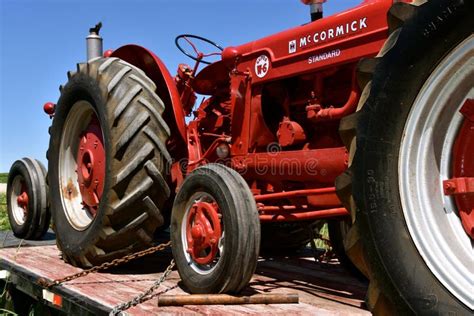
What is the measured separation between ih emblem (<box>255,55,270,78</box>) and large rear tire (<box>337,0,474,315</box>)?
1496 mm

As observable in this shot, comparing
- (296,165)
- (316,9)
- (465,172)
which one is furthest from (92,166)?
(465,172)

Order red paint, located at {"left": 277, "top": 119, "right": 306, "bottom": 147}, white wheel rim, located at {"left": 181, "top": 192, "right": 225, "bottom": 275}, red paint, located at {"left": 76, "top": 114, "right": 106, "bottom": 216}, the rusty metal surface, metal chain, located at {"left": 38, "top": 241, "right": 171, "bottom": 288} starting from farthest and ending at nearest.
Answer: red paint, located at {"left": 76, "top": 114, "right": 106, "bottom": 216}
metal chain, located at {"left": 38, "top": 241, "right": 171, "bottom": 288}
red paint, located at {"left": 277, "top": 119, "right": 306, "bottom": 147}
white wheel rim, located at {"left": 181, "top": 192, "right": 225, "bottom": 275}
the rusty metal surface

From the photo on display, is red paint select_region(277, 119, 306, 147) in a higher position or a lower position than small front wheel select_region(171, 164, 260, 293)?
higher

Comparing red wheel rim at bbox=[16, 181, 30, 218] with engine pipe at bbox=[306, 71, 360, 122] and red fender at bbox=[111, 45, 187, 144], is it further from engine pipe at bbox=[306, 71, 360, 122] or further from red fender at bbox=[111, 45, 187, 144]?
engine pipe at bbox=[306, 71, 360, 122]

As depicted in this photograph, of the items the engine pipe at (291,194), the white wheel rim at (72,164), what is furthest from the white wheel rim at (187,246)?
the white wheel rim at (72,164)

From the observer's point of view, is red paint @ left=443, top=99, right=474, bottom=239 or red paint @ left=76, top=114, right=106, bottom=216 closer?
red paint @ left=443, top=99, right=474, bottom=239

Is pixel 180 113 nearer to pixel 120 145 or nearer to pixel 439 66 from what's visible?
pixel 120 145

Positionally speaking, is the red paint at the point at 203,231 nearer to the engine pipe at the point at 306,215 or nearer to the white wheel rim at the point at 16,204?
the engine pipe at the point at 306,215

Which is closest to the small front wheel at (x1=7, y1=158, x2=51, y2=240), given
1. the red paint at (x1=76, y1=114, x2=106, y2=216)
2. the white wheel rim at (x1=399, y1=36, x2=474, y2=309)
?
the red paint at (x1=76, y1=114, x2=106, y2=216)

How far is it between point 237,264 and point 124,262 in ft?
4.10

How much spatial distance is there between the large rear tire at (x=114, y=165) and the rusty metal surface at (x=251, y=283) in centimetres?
24

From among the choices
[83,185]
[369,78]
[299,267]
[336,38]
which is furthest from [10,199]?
[369,78]

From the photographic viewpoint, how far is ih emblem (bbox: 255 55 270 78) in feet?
12.4

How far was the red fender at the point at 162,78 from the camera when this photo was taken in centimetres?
444
